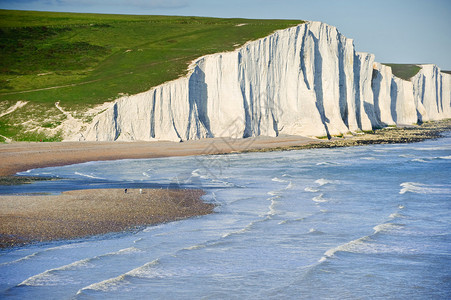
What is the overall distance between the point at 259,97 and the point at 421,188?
105ft

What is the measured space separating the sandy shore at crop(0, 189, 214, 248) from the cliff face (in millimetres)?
26251

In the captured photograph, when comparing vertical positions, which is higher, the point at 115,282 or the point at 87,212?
the point at 87,212

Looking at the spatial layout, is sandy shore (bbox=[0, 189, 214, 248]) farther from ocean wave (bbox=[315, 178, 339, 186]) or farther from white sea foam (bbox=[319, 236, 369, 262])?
ocean wave (bbox=[315, 178, 339, 186])

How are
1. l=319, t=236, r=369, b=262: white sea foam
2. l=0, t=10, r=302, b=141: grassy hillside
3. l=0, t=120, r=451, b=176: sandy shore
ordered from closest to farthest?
l=319, t=236, r=369, b=262: white sea foam → l=0, t=120, r=451, b=176: sandy shore → l=0, t=10, r=302, b=141: grassy hillside

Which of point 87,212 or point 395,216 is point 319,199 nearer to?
point 395,216

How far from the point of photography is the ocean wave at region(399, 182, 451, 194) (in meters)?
23.9

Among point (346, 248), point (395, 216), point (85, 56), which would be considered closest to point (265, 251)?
point (346, 248)

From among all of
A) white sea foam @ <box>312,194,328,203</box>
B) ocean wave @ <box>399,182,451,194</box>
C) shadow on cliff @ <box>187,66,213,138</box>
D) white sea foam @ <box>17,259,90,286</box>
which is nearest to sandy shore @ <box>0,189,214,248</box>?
white sea foam @ <box>17,259,90,286</box>

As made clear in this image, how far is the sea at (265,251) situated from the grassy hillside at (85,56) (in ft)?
81.9

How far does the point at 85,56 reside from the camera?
222 ft

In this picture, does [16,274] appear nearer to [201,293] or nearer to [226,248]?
[201,293]

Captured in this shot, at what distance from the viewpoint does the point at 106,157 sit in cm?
3812

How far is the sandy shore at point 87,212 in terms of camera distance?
14.4 meters

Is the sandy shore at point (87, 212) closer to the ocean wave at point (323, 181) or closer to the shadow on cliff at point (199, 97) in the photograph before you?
the ocean wave at point (323, 181)
